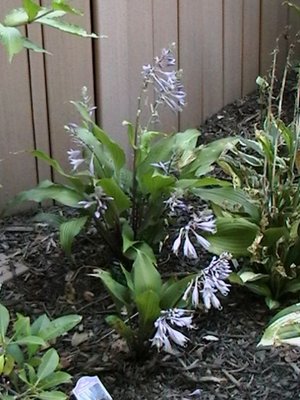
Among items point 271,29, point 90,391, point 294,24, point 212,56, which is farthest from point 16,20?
point 294,24

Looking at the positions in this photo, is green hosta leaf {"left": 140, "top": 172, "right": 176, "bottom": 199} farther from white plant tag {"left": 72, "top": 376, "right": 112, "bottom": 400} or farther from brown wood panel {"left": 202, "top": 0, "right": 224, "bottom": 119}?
brown wood panel {"left": 202, "top": 0, "right": 224, "bottom": 119}

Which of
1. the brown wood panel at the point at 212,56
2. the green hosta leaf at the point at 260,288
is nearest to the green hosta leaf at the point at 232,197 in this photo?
the green hosta leaf at the point at 260,288

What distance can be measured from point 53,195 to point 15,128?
1.63 feet

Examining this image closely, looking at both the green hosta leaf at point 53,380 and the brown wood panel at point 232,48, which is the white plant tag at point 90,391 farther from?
the brown wood panel at point 232,48

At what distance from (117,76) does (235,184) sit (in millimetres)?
845

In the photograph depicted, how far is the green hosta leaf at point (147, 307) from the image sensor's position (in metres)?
2.73

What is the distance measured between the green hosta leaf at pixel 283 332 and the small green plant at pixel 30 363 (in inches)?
20.9

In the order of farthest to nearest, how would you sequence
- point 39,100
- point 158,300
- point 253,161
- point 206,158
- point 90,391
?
point 39,100, point 253,161, point 206,158, point 158,300, point 90,391

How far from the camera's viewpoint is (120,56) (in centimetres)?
392

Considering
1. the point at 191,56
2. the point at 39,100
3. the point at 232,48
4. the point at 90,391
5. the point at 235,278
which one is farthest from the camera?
the point at 232,48

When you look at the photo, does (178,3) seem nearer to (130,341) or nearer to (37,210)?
(37,210)

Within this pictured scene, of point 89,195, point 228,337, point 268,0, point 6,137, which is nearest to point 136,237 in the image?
point 89,195

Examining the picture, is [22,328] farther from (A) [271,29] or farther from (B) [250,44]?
(A) [271,29]

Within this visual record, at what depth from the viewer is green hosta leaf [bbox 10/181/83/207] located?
128 inches
